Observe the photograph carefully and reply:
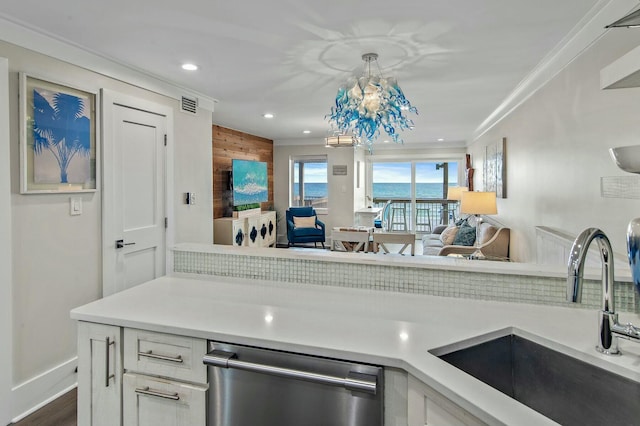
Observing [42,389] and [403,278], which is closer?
[403,278]

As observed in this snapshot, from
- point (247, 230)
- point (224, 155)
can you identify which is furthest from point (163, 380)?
point (224, 155)

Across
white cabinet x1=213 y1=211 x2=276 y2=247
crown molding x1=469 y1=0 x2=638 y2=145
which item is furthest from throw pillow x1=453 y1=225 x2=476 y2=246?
white cabinet x1=213 y1=211 x2=276 y2=247

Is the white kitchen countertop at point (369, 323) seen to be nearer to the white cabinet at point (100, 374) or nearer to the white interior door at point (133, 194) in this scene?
the white cabinet at point (100, 374)

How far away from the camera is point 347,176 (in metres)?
7.68

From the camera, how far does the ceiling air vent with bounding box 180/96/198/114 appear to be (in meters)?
3.62

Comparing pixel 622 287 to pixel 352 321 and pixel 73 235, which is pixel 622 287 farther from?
pixel 73 235

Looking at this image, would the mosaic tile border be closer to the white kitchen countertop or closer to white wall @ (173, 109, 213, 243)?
the white kitchen countertop

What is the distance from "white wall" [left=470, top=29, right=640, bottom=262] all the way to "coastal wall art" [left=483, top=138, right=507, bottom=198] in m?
0.44

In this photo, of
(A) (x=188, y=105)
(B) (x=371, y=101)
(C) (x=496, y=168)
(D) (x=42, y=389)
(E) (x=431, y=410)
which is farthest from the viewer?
(C) (x=496, y=168)

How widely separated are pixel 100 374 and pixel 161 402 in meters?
0.28

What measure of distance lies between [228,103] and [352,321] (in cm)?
367

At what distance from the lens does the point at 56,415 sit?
2.20 m

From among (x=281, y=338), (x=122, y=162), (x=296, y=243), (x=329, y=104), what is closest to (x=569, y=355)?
(x=281, y=338)

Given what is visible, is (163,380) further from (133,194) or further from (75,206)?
(133,194)
